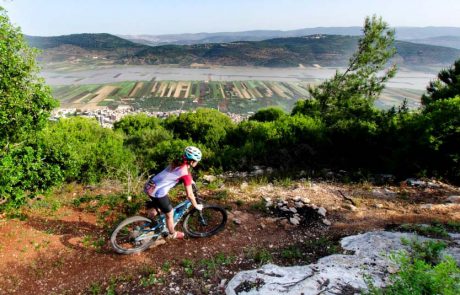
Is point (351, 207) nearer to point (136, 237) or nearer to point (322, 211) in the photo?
point (322, 211)

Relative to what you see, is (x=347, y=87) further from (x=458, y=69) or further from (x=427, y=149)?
(x=427, y=149)

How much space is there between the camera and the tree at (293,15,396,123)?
2327 centimetres

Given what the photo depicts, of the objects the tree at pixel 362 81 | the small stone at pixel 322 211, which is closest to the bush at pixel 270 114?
the tree at pixel 362 81

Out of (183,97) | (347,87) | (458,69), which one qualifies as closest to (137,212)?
(347,87)

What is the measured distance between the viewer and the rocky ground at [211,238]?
643cm

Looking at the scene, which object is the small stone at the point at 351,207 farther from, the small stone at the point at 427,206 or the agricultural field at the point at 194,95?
the agricultural field at the point at 194,95

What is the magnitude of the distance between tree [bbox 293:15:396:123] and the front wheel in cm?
1650

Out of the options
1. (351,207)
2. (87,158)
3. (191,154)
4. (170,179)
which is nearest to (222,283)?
(170,179)

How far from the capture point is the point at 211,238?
7887mm

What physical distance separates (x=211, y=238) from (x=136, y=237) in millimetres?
1847

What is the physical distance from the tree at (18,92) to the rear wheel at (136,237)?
12.1 feet

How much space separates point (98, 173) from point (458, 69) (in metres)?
26.8

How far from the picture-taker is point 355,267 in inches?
247

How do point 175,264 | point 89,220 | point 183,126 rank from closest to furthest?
point 175,264 → point 89,220 → point 183,126
